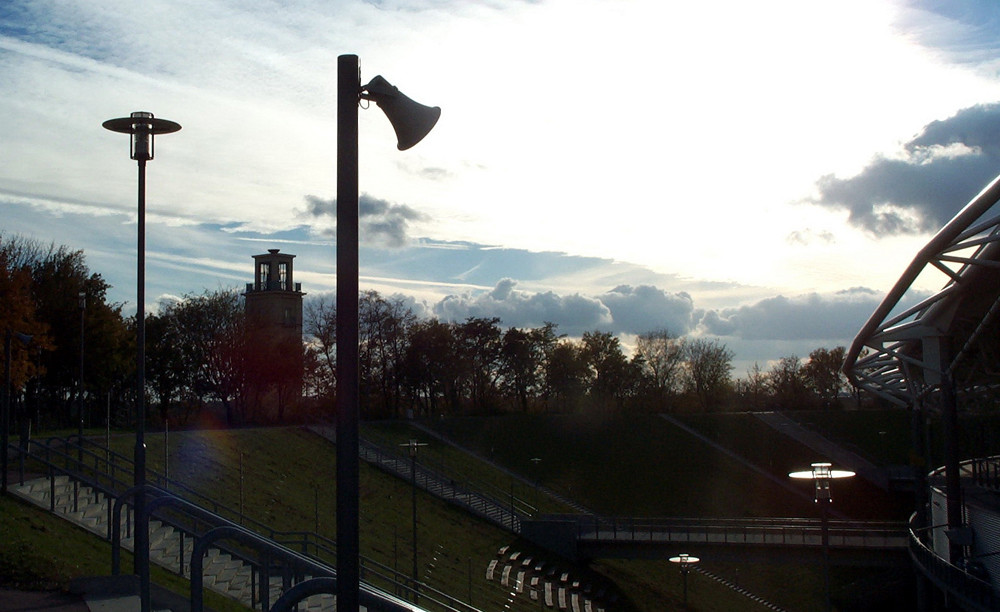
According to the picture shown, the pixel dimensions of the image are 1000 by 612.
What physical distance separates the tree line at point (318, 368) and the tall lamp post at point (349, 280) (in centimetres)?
2870

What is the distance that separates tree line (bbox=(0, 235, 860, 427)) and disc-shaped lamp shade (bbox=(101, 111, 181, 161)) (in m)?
20.2

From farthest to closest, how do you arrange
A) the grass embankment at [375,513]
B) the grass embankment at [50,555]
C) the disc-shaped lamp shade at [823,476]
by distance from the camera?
the grass embankment at [375,513] → the disc-shaped lamp shade at [823,476] → the grass embankment at [50,555]

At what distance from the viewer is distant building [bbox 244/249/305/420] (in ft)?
193

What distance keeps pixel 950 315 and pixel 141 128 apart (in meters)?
24.2

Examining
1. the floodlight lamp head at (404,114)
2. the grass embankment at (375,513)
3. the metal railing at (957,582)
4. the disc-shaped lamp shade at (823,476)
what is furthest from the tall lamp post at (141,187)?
the metal railing at (957,582)

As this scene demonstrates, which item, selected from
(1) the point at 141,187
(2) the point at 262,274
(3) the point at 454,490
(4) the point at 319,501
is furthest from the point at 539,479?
(1) the point at 141,187

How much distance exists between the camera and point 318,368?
6444cm

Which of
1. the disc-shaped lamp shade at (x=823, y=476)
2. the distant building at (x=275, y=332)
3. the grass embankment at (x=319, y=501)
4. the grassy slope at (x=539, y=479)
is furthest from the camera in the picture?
the distant building at (x=275, y=332)

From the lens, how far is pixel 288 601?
6.08 meters

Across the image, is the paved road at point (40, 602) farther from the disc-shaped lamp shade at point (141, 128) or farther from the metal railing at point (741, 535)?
the metal railing at point (741, 535)

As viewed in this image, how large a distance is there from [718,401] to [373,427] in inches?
1851

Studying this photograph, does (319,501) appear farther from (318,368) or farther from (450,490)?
(318,368)

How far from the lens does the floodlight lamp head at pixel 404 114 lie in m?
5.50

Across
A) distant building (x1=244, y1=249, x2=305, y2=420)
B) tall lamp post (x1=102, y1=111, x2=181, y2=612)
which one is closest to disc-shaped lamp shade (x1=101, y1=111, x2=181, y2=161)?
tall lamp post (x1=102, y1=111, x2=181, y2=612)
